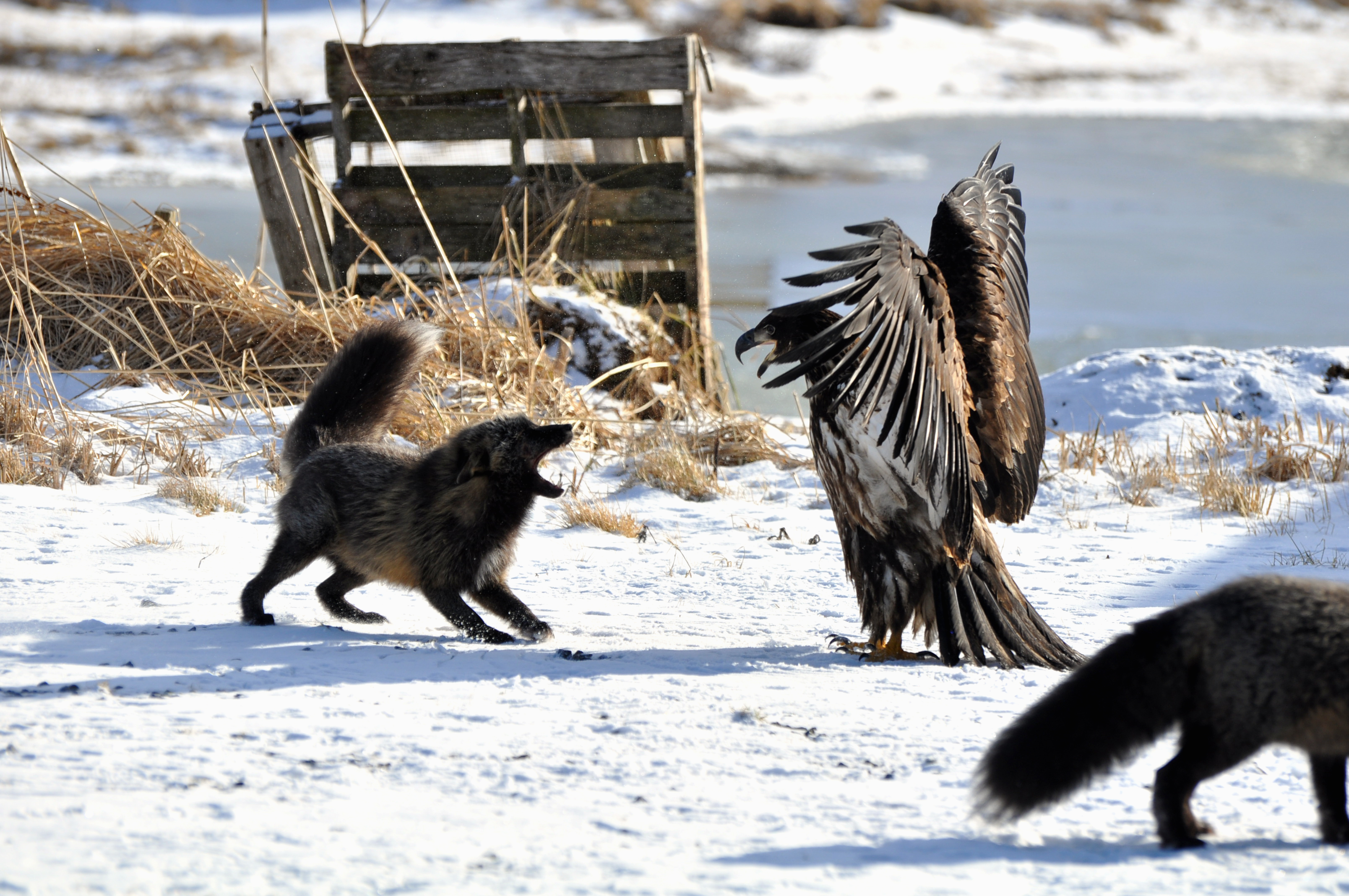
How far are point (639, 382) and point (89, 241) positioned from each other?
352 cm

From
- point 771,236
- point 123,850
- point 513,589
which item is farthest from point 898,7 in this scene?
point 123,850

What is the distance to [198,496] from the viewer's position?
5426mm

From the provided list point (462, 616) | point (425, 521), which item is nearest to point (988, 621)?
point (462, 616)

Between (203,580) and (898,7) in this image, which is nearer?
(203,580)

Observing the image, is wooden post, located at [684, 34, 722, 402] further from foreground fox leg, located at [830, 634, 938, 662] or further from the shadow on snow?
the shadow on snow

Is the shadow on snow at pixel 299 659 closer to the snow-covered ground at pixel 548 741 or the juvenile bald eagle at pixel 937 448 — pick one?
the snow-covered ground at pixel 548 741

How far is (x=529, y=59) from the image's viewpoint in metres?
8.44

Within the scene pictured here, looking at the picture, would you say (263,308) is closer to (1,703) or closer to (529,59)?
(529,59)

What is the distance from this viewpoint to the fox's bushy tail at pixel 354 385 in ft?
15.0

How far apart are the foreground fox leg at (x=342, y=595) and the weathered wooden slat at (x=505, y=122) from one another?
5032 millimetres

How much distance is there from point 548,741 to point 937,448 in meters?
1.50

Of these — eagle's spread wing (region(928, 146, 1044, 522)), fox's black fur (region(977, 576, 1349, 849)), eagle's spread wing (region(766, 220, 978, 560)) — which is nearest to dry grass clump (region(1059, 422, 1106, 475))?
eagle's spread wing (region(928, 146, 1044, 522))

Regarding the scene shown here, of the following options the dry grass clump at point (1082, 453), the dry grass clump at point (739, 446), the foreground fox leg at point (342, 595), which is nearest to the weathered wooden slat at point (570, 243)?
the dry grass clump at point (739, 446)

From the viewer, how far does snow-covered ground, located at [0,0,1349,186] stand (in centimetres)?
Result: 2231
